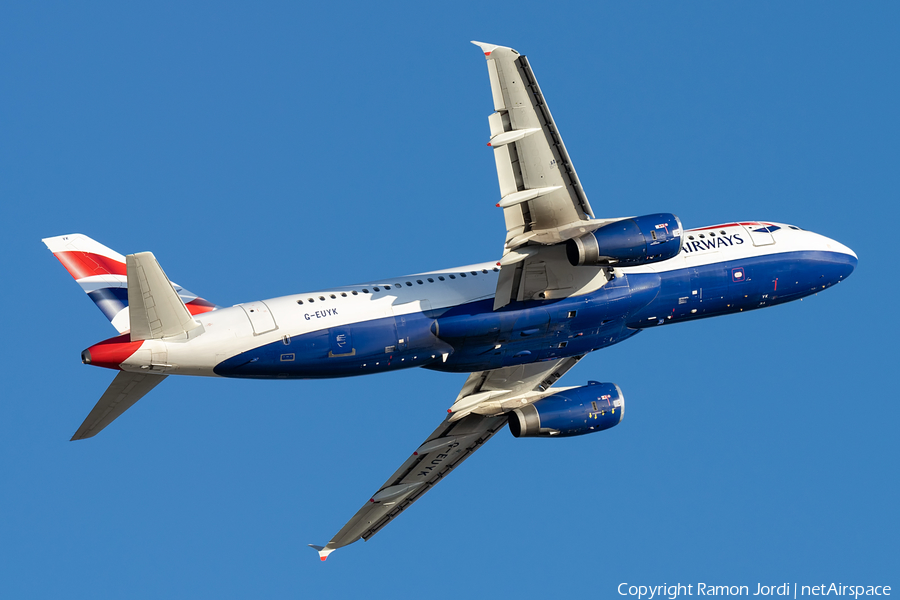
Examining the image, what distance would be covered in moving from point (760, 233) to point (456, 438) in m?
12.8

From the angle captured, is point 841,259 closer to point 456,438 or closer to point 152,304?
point 456,438

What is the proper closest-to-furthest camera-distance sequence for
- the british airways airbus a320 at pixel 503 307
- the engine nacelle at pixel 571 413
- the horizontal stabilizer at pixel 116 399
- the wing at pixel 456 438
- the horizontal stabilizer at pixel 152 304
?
the horizontal stabilizer at pixel 152 304
the british airways airbus a320 at pixel 503 307
the horizontal stabilizer at pixel 116 399
the engine nacelle at pixel 571 413
the wing at pixel 456 438

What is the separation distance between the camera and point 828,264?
42.6m

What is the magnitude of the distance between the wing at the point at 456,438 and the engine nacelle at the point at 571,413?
3.90 feet

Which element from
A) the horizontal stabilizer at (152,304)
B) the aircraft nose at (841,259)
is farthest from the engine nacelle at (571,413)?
the horizontal stabilizer at (152,304)

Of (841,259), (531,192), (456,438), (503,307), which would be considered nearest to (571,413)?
(456,438)

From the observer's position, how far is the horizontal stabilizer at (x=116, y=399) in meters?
35.2

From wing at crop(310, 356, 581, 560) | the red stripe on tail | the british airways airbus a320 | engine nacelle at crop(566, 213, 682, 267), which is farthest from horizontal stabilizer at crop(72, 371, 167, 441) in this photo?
engine nacelle at crop(566, 213, 682, 267)

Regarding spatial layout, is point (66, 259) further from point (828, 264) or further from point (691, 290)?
point (828, 264)

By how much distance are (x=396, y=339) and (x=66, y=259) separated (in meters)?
10.7

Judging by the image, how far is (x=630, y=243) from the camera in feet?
112

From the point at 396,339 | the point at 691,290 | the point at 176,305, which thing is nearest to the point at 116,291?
the point at 176,305

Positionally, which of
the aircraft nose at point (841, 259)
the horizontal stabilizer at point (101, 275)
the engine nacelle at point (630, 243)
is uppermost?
the horizontal stabilizer at point (101, 275)

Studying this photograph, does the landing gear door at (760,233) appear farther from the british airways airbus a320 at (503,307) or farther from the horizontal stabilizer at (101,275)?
the horizontal stabilizer at (101,275)
